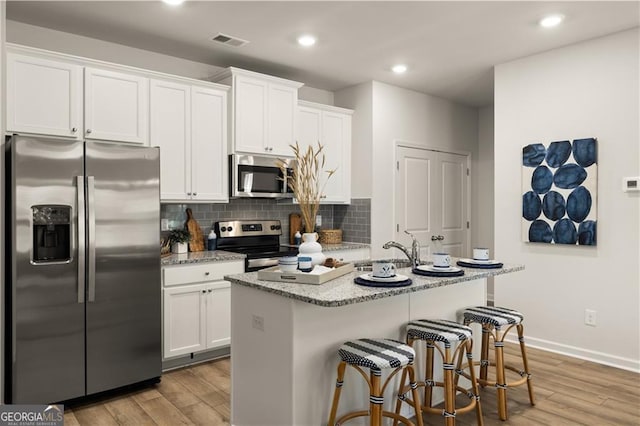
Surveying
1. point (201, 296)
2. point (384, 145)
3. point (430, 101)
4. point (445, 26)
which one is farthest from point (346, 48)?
point (201, 296)

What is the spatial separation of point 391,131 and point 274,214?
1651mm

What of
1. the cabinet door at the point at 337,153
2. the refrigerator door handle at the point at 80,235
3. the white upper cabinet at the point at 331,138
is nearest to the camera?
the refrigerator door handle at the point at 80,235

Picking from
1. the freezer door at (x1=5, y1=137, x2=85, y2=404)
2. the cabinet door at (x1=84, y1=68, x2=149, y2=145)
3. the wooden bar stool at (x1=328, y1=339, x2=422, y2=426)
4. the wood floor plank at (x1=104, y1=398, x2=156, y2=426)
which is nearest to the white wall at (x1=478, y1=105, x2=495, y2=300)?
the wooden bar stool at (x1=328, y1=339, x2=422, y2=426)

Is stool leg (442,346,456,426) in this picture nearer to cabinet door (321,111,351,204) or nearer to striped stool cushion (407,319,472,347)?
striped stool cushion (407,319,472,347)

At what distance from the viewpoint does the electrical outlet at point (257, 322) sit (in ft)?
7.95

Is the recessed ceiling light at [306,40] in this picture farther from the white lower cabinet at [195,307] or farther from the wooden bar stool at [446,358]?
the wooden bar stool at [446,358]

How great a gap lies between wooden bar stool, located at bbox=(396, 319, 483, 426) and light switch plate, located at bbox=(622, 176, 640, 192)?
81.5 inches

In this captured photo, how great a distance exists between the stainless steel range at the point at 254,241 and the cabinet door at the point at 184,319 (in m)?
0.52

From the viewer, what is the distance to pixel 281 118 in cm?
462

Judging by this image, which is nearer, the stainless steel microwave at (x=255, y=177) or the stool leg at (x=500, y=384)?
the stool leg at (x=500, y=384)

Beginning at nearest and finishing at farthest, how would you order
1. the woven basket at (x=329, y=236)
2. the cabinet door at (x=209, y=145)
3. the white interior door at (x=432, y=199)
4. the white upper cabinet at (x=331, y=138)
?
the cabinet door at (x=209, y=145)
the white upper cabinet at (x=331, y=138)
the woven basket at (x=329, y=236)
the white interior door at (x=432, y=199)

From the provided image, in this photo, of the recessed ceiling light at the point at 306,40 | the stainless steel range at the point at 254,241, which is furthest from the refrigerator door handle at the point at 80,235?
the recessed ceiling light at the point at 306,40

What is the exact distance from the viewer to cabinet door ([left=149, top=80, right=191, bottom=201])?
3.82 meters

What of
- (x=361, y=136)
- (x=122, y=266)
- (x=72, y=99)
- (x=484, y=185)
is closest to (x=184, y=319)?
(x=122, y=266)
